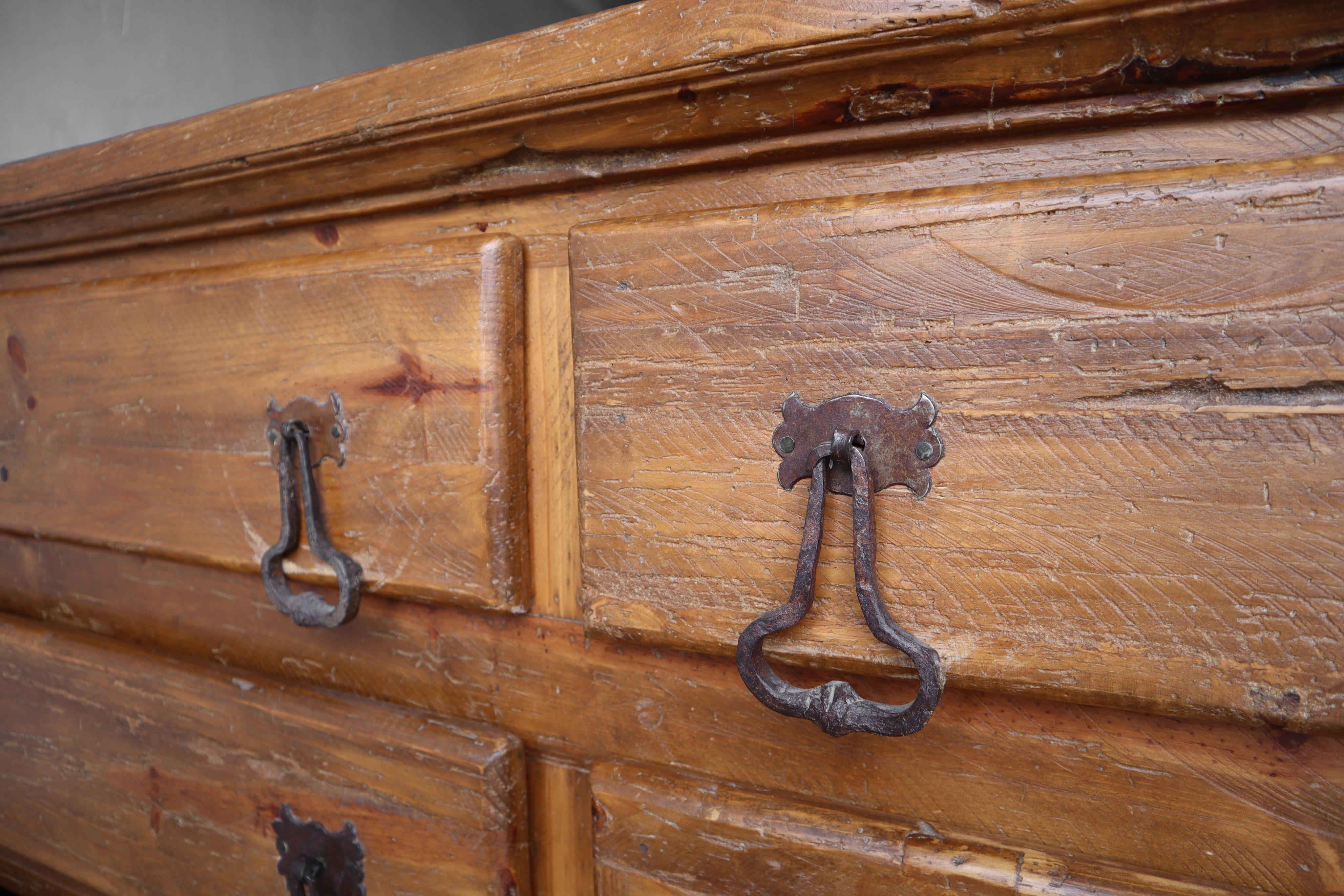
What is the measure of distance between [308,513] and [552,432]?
6.7 inches

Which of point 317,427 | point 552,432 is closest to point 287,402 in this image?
point 317,427

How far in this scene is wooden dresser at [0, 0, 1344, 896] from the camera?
293 mm

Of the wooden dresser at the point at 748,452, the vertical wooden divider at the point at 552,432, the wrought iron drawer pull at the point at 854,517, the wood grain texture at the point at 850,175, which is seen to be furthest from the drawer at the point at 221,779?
the wood grain texture at the point at 850,175

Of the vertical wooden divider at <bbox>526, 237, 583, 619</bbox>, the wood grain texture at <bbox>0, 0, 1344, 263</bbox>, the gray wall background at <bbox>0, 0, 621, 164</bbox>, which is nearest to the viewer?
the wood grain texture at <bbox>0, 0, 1344, 263</bbox>

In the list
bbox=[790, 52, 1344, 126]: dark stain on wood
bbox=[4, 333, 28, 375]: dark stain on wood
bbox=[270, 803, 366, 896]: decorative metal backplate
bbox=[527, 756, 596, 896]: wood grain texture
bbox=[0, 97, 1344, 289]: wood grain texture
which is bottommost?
bbox=[270, 803, 366, 896]: decorative metal backplate

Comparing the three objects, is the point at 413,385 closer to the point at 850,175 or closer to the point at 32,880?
the point at 850,175

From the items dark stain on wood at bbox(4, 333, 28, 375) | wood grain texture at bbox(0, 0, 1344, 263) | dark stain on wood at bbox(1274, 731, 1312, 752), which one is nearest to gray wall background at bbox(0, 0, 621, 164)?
dark stain on wood at bbox(4, 333, 28, 375)

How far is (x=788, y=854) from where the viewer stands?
0.39 metres

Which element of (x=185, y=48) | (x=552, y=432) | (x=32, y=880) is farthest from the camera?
(x=185, y=48)

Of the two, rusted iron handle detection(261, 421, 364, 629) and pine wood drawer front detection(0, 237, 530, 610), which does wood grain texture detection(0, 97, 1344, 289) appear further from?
rusted iron handle detection(261, 421, 364, 629)

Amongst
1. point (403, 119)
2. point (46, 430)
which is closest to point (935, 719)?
point (403, 119)

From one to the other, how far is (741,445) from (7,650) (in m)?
0.70

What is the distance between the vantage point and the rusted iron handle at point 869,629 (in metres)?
0.32

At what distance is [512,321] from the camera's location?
1.43ft
